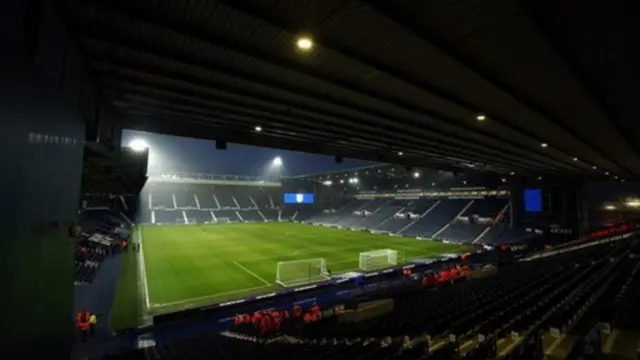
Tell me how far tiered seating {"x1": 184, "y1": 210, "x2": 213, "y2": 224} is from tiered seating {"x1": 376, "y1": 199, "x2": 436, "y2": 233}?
25.4 meters

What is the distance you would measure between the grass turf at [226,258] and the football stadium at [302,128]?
22 centimetres

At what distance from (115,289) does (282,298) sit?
7716 millimetres

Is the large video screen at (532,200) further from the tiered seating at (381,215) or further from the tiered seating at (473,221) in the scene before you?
the tiered seating at (381,215)

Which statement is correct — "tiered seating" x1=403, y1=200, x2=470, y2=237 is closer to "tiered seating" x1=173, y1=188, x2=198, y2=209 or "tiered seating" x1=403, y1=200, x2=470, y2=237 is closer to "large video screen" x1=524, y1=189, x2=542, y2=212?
"large video screen" x1=524, y1=189, x2=542, y2=212

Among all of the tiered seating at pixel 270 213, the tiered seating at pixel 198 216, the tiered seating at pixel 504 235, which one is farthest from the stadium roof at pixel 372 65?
the tiered seating at pixel 270 213

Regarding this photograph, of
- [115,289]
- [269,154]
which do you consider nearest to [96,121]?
[115,289]

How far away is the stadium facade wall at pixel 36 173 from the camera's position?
2.58 m

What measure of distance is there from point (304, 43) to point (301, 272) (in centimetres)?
1317

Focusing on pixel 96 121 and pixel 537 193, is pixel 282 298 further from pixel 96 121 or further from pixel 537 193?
pixel 537 193

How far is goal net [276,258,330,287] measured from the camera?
49.9 ft

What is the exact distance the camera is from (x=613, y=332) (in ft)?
16.4

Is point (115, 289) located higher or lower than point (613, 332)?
lower

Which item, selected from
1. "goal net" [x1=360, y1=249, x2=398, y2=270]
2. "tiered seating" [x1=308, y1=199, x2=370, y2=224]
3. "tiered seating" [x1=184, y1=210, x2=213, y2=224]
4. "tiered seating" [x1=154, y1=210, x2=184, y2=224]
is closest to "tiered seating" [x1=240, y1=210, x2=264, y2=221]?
"tiered seating" [x1=184, y1=210, x2=213, y2=224]

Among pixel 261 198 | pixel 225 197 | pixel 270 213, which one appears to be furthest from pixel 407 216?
pixel 225 197
